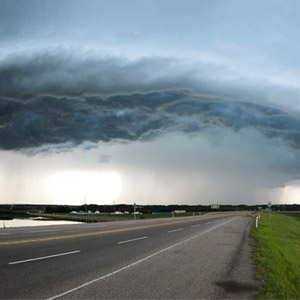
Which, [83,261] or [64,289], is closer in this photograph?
[64,289]

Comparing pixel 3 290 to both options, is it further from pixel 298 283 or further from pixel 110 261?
pixel 298 283

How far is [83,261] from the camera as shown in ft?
35.2

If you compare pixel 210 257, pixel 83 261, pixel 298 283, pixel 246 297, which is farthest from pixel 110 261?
pixel 298 283

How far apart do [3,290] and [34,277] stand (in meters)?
1.23

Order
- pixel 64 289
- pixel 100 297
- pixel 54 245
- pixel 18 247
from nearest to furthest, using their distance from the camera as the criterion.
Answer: pixel 100 297, pixel 64 289, pixel 18 247, pixel 54 245

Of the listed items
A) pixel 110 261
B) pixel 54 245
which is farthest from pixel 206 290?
pixel 54 245

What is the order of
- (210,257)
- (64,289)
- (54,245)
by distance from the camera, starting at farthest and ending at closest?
(54,245) → (210,257) → (64,289)

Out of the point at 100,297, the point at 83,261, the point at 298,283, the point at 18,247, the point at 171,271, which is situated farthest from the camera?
the point at 18,247

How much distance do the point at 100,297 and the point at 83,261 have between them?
426cm

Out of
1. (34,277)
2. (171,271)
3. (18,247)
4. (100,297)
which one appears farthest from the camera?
(18,247)

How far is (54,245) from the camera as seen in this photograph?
14492 mm

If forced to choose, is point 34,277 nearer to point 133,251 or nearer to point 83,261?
point 83,261

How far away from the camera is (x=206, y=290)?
24.7 ft

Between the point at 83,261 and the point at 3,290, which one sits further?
the point at 83,261
